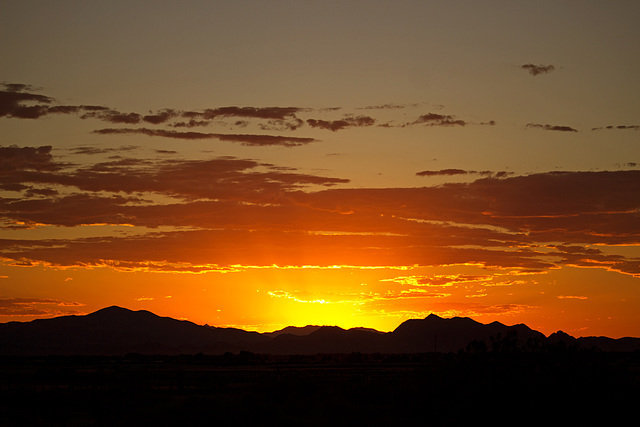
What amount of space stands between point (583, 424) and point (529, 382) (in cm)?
307

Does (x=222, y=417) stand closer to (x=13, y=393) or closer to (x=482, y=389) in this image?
(x=482, y=389)

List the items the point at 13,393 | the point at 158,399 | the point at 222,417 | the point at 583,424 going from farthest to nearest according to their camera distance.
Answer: the point at 13,393, the point at 158,399, the point at 222,417, the point at 583,424

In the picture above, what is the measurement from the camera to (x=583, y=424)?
1362 inches

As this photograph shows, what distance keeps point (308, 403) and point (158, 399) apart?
9.03 metres

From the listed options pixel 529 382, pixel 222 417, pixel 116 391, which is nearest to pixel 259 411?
pixel 222 417

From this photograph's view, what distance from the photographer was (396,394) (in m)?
47.3

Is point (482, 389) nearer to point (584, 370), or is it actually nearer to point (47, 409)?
point (584, 370)

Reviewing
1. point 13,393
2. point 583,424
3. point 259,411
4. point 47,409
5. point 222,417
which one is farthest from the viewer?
point 13,393

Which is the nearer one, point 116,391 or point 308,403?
point 308,403

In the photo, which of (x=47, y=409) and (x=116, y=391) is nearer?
(x=47, y=409)

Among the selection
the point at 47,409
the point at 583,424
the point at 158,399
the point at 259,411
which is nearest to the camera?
the point at 583,424

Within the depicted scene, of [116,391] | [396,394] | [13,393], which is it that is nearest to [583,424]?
[396,394]

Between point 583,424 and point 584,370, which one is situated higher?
point 584,370

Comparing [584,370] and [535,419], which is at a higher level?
[584,370]
